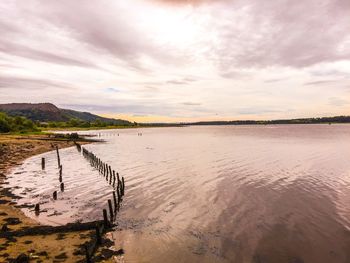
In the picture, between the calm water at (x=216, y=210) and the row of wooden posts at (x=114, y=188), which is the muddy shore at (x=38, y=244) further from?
the row of wooden posts at (x=114, y=188)

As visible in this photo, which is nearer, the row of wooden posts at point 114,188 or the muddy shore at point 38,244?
the muddy shore at point 38,244

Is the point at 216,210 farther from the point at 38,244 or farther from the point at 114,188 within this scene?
the point at 38,244

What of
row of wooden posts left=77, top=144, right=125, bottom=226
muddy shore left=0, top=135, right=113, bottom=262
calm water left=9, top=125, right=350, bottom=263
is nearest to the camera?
muddy shore left=0, top=135, right=113, bottom=262

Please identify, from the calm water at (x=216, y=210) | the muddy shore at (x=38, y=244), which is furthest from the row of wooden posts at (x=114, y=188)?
the muddy shore at (x=38, y=244)

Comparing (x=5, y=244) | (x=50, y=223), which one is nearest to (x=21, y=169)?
(x=50, y=223)

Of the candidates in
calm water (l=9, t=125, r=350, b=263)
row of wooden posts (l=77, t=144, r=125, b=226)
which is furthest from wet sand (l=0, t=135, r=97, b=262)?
row of wooden posts (l=77, t=144, r=125, b=226)

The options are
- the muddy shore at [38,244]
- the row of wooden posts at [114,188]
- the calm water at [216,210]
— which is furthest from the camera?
the row of wooden posts at [114,188]

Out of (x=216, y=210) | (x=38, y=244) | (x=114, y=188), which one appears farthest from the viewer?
(x=114, y=188)

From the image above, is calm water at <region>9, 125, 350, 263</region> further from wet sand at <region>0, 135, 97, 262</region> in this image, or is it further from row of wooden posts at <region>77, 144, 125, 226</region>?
wet sand at <region>0, 135, 97, 262</region>

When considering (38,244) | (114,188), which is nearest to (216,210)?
(114,188)

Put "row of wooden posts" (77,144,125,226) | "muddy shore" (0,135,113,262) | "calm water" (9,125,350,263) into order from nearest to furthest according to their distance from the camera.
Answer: "muddy shore" (0,135,113,262), "calm water" (9,125,350,263), "row of wooden posts" (77,144,125,226)

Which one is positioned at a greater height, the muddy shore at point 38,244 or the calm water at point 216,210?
the muddy shore at point 38,244

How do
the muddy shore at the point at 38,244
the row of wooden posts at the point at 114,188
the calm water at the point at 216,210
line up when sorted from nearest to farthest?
the muddy shore at the point at 38,244 → the calm water at the point at 216,210 → the row of wooden posts at the point at 114,188

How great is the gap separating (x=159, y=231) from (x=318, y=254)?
10.6 metres
